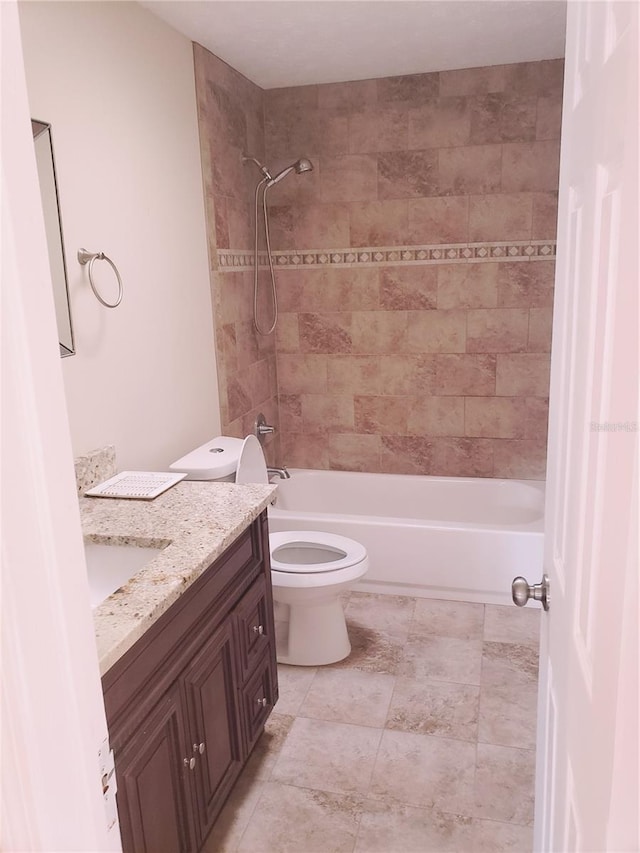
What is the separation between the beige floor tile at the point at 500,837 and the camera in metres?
1.85

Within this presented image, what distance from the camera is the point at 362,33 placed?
9.32ft

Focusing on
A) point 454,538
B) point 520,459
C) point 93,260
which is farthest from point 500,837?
point 520,459

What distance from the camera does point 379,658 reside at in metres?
2.78

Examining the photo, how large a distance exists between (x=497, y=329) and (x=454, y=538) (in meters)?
1.19

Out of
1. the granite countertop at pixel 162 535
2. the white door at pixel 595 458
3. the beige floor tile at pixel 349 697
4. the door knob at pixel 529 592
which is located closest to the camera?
the white door at pixel 595 458

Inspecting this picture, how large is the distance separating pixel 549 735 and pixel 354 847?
98 centimetres

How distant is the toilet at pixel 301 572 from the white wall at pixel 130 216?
26 cm

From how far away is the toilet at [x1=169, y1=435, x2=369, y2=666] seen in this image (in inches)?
102

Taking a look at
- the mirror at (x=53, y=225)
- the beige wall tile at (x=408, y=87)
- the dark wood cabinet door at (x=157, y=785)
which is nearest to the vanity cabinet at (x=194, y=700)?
the dark wood cabinet door at (x=157, y=785)

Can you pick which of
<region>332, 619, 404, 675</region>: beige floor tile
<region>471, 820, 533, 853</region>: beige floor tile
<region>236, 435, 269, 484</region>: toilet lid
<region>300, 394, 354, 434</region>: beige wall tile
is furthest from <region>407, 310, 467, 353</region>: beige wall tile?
<region>471, 820, 533, 853</region>: beige floor tile

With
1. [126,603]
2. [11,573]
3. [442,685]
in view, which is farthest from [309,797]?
[11,573]

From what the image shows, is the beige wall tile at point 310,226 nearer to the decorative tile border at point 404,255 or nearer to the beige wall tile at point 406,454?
the decorative tile border at point 404,255

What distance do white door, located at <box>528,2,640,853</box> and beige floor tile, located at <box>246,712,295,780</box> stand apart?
3.85 ft

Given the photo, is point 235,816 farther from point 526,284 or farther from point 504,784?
point 526,284
